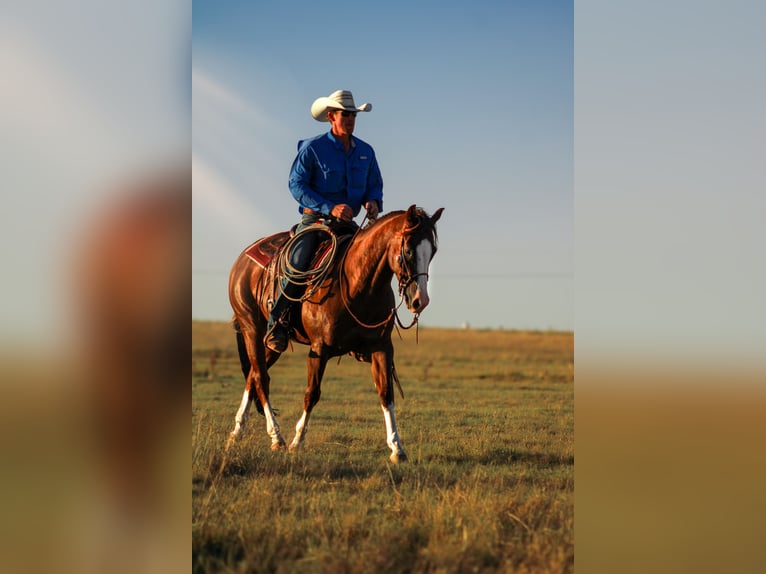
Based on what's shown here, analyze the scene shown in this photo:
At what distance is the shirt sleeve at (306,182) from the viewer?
7.89 meters

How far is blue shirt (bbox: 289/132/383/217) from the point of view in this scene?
7.88 m

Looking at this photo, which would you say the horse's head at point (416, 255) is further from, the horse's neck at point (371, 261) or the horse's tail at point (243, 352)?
the horse's tail at point (243, 352)

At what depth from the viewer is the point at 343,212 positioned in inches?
303

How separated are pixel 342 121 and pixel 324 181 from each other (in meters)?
0.69

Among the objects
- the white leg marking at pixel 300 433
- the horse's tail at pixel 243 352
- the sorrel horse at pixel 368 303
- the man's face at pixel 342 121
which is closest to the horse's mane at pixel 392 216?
the sorrel horse at pixel 368 303

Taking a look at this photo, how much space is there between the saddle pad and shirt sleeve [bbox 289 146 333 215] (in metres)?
0.91

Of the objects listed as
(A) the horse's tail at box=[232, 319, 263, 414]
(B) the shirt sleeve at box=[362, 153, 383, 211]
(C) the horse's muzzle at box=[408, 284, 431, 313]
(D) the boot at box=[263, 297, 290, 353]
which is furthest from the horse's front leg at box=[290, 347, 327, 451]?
(A) the horse's tail at box=[232, 319, 263, 414]

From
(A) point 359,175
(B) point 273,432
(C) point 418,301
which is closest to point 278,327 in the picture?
(B) point 273,432

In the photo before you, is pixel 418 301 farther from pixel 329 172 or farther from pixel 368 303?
pixel 329 172
